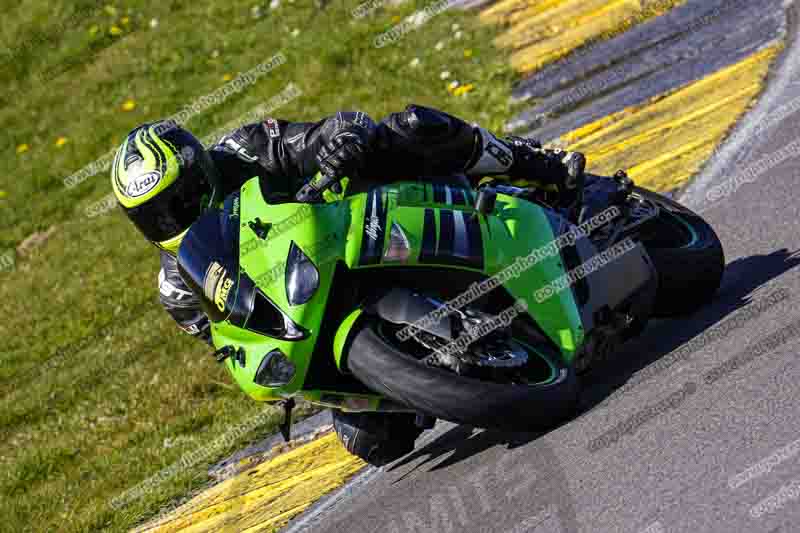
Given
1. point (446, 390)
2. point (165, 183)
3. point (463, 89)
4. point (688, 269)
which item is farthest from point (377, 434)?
point (463, 89)

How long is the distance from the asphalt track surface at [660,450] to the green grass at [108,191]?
235cm

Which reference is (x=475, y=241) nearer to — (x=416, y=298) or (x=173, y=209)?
(x=416, y=298)

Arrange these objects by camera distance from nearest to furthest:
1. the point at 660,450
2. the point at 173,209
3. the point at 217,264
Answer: the point at 660,450, the point at 217,264, the point at 173,209

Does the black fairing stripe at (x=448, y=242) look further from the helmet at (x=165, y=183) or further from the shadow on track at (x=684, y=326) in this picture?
the helmet at (x=165, y=183)

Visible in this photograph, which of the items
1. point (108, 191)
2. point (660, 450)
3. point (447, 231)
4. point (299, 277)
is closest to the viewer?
point (660, 450)

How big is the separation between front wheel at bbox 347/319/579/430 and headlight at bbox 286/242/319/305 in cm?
26

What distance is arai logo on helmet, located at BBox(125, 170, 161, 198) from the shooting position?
17.3 ft

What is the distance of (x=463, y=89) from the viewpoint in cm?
1267

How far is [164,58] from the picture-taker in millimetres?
17812

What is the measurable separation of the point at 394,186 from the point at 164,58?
13500 millimetres

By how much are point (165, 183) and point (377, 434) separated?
5.30 ft

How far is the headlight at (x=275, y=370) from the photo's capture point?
461 centimetres

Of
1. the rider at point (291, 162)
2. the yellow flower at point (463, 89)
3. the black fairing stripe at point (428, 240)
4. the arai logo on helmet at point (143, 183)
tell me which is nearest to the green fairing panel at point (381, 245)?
the black fairing stripe at point (428, 240)

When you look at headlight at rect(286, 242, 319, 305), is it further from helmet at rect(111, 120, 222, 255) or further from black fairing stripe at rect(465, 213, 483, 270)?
helmet at rect(111, 120, 222, 255)
